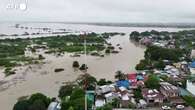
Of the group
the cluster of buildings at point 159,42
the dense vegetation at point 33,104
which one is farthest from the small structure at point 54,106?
the cluster of buildings at point 159,42

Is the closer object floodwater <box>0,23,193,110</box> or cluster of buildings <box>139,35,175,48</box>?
floodwater <box>0,23,193,110</box>

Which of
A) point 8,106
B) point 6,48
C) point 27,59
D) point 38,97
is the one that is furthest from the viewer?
point 6,48

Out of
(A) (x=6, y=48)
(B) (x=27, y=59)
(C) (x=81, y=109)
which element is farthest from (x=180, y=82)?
(A) (x=6, y=48)

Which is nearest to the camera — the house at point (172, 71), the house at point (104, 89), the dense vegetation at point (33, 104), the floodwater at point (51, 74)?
the dense vegetation at point (33, 104)

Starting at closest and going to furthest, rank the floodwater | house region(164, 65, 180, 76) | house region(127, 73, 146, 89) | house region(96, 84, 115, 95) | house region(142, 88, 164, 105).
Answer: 1. house region(142, 88, 164, 105)
2. house region(96, 84, 115, 95)
3. house region(127, 73, 146, 89)
4. the floodwater
5. house region(164, 65, 180, 76)

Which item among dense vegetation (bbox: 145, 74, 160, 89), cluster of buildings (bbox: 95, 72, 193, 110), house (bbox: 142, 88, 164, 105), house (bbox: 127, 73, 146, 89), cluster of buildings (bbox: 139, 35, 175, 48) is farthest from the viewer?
cluster of buildings (bbox: 139, 35, 175, 48)

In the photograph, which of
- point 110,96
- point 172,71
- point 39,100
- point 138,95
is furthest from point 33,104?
point 172,71

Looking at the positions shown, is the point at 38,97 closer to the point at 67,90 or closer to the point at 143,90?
the point at 67,90

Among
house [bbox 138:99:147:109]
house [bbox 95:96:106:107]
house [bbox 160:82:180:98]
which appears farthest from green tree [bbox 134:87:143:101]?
house [bbox 95:96:106:107]

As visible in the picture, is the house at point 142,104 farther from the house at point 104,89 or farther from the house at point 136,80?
the house at point 136,80

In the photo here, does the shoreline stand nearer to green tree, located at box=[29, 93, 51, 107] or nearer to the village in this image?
green tree, located at box=[29, 93, 51, 107]

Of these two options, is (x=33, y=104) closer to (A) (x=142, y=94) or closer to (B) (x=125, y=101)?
(B) (x=125, y=101)
